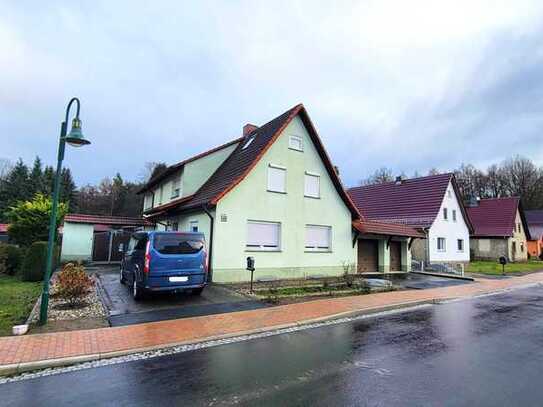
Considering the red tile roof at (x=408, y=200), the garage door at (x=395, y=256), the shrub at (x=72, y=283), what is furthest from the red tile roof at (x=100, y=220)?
the red tile roof at (x=408, y=200)

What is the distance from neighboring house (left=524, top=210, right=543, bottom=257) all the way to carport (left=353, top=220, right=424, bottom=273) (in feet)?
114

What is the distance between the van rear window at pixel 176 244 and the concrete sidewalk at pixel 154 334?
2.49 meters

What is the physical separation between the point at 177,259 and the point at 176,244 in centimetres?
46

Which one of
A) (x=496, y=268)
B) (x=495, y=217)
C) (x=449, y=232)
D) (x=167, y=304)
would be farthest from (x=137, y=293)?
(x=495, y=217)

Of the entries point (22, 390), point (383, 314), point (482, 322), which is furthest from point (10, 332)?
point (482, 322)

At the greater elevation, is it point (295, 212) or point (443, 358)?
point (295, 212)

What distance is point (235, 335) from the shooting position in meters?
6.87

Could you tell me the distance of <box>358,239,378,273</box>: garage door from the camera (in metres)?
19.4

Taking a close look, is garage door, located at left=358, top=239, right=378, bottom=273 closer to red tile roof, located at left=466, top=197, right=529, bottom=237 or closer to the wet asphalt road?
the wet asphalt road

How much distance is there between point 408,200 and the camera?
1156 inches

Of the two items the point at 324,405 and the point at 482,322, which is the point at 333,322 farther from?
the point at 324,405

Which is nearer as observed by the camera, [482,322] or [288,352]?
[288,352]

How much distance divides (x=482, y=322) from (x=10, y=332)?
10671mm

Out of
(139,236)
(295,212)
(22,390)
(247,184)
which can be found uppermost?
(247,184)
